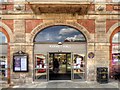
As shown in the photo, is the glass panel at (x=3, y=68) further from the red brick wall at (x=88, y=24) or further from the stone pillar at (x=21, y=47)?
the red brick wall at (x=88, y=24)

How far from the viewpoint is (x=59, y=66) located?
1597cm

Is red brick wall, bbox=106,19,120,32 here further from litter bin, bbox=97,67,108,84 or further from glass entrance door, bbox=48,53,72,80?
glass entrance door, bbox=48,53,72,80

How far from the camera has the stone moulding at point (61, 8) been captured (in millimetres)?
12477

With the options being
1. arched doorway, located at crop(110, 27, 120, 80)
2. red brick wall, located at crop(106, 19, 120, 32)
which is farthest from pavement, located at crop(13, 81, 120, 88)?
red brick wall, located at crop(106, 19, 120, 32)

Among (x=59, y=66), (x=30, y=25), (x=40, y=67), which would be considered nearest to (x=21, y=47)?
(x=30, y=25)

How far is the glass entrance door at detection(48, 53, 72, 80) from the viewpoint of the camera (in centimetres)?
1499

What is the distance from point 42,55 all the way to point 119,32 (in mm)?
5792

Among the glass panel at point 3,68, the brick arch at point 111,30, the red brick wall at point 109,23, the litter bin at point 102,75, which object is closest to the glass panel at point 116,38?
the brick arch at point 111,30

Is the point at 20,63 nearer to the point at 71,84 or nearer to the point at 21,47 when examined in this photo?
the point at 21,47

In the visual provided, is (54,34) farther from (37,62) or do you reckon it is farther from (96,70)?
(96,70)

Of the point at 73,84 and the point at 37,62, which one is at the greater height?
the point at 37,62

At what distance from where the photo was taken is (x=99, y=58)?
14289 millimetres

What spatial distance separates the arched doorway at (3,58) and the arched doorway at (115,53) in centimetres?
752

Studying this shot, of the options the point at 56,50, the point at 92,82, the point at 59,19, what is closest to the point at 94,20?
the point at 59,19
